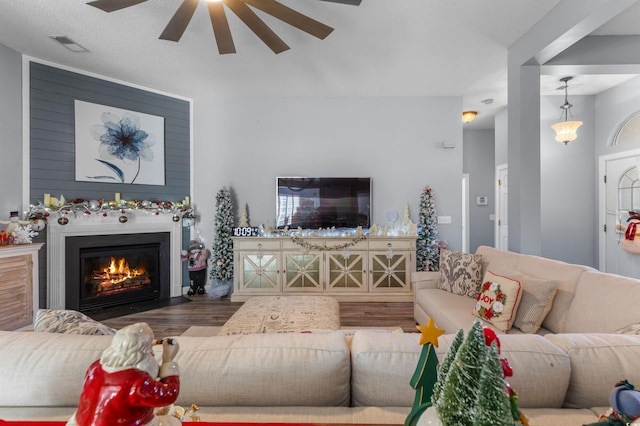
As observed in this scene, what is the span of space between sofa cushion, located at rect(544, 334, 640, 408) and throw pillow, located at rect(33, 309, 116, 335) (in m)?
1.74

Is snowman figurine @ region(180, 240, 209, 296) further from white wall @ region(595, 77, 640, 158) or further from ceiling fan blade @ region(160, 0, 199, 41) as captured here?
white wall @ region(595, 77, 640, 158)

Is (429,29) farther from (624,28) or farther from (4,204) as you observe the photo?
(4,204)

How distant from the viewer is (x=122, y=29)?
2.75m

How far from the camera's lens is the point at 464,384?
504 mm

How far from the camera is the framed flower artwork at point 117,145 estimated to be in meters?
3.65

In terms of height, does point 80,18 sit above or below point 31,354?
above

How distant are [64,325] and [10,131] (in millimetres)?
3328

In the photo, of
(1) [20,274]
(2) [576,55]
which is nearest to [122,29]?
(1) [20,274]

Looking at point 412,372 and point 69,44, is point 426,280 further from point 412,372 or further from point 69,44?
point 69,44

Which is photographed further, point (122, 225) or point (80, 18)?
point (122, 225)

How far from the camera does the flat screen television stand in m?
4.34

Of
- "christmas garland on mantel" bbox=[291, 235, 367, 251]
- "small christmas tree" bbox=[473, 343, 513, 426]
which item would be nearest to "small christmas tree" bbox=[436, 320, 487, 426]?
"small christmas tree" bbox=[473, 343, 513, 426]

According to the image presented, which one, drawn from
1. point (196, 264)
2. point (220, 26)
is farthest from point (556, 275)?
point (196, 264)

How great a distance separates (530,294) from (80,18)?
4.31m
